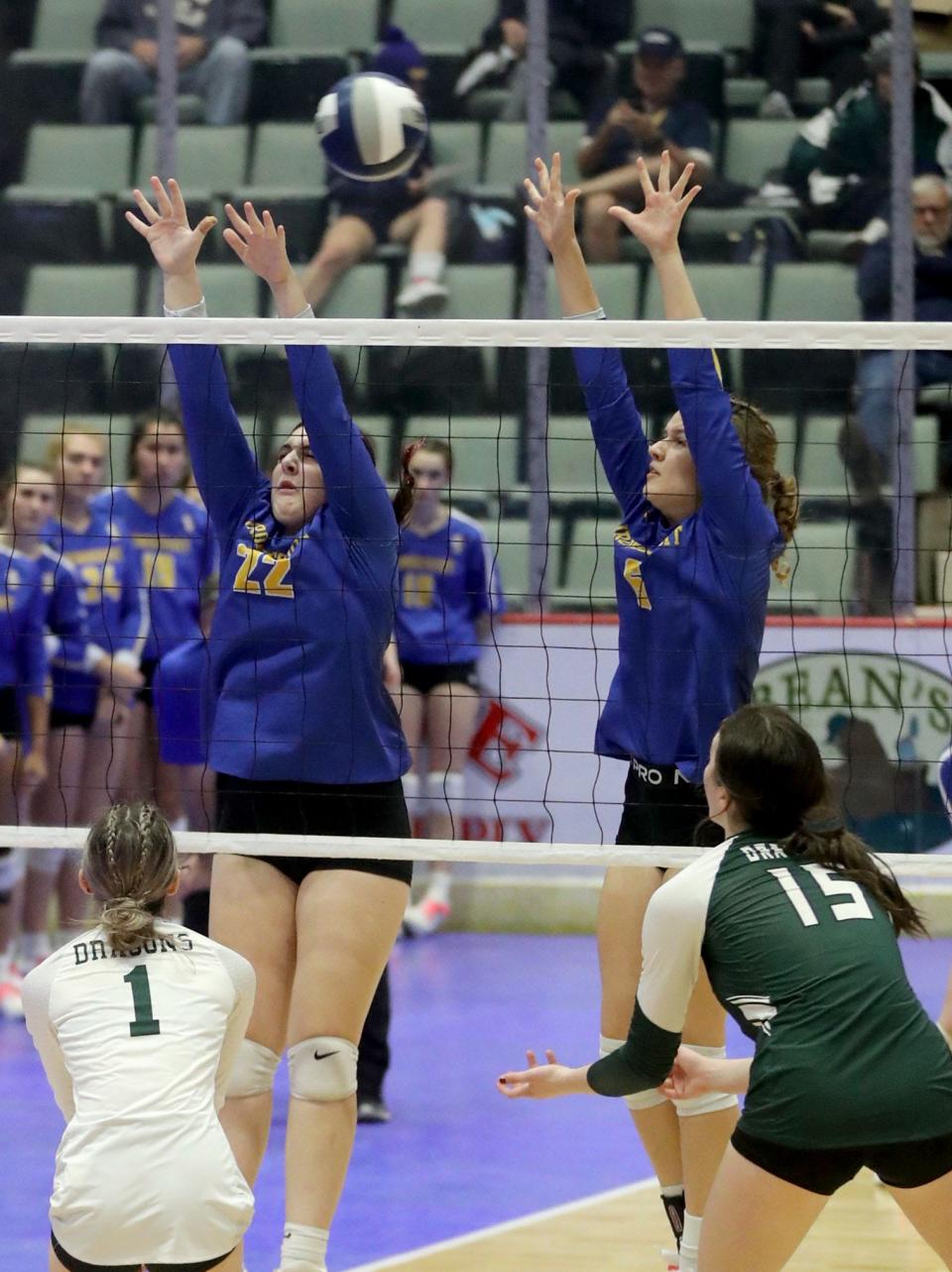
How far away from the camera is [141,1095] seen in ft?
10.2

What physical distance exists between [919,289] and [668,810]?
5752 mm

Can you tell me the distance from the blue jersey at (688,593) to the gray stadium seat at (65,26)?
736 centimetres

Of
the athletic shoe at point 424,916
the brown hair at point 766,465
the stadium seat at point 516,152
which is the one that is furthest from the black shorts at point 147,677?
the brown hair at point 766,465

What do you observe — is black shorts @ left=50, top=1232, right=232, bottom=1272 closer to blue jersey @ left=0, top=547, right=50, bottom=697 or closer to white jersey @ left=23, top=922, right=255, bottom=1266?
white jersey @ left=23, top=922, right=255, bottom=1266

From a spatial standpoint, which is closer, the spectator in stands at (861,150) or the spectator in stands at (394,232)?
the spectator in stands at (861,150)

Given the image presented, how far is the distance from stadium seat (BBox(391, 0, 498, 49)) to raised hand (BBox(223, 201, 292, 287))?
6.44 metres

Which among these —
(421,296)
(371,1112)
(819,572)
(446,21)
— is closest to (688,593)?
(371,1112)

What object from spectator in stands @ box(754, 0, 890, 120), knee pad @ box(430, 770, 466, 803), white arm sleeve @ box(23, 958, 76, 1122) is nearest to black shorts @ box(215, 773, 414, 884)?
white arm sleeve @ box(23, 958, 76, 1122)

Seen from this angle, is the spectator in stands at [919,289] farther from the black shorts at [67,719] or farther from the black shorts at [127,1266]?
the black shorts at [127,1266]

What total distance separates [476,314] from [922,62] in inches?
102

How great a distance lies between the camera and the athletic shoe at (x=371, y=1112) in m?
5.98

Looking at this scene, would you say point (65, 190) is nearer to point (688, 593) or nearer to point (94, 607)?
point (94, 607)

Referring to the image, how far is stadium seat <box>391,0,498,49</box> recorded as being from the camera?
33.5 feet

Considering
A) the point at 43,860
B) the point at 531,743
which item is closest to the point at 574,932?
the point at 531,743
